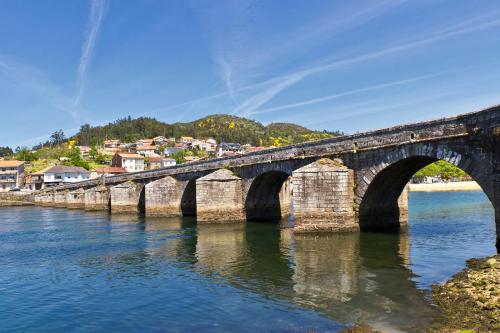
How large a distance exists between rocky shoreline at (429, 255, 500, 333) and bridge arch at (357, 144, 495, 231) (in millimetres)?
4723

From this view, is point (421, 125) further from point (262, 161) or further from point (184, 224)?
point (184, 224)

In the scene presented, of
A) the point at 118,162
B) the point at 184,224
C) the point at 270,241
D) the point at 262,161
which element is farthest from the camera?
the point at 118,162

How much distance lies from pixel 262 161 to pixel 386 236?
39.1 ft

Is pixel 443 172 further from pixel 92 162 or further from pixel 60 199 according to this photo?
pixel 92 162

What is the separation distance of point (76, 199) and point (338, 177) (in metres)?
51.7

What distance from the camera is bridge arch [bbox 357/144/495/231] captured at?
1947 cm

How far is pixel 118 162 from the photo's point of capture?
126750 millimetres

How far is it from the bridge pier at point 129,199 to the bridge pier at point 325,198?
1181 inches

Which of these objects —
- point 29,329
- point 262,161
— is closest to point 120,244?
point 262,161

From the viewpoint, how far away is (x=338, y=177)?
84.3 ft

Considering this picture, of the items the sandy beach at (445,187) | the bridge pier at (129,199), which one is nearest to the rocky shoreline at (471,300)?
the bridge pier at (129,199)

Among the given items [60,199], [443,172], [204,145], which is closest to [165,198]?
[60,199]

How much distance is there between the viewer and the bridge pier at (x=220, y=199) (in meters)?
36.0

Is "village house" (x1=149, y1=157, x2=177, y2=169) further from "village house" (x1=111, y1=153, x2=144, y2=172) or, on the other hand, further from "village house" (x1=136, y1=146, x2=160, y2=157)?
"village house" (x1=136, y1=146, x2=160, y2=157)
